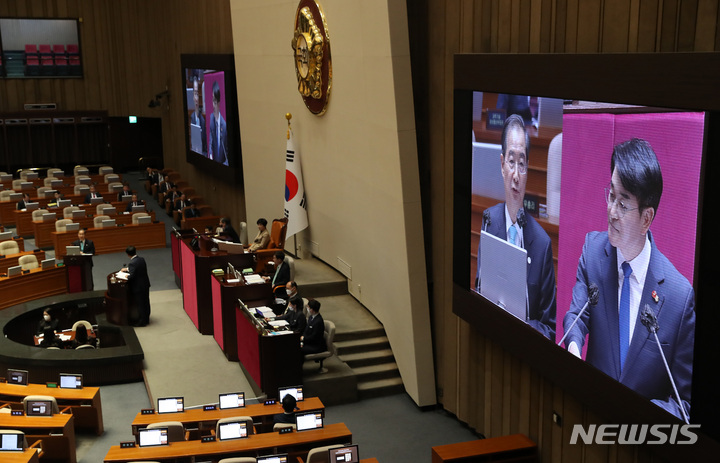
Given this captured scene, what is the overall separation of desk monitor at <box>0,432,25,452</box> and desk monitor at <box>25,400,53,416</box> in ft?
3.77

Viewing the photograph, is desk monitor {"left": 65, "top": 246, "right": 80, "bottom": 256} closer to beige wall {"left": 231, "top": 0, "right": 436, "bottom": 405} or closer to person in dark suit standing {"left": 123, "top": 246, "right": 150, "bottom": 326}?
person in dark suit standing {"left": 123, "top": 246, "right": 150, "bottom": 326}

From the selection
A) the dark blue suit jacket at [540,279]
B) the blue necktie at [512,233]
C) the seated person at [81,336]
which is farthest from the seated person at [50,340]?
the dark blue suit jacket at [540,279]

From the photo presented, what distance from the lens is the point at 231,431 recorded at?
7.85 m

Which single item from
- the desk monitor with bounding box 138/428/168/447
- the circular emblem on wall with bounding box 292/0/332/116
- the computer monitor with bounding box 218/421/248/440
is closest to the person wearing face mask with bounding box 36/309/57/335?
the desk monitor with bounding box 138/428/168/447

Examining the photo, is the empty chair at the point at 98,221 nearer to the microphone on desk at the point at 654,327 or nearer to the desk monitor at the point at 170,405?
the desk monitor at the point at 170,405

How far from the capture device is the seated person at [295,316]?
9.83 m

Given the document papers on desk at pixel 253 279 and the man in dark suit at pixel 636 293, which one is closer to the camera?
the man in dark suit at pixel 636 293

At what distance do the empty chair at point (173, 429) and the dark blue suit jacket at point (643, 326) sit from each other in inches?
151

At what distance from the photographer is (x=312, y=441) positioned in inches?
302

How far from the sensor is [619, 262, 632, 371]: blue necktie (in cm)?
580

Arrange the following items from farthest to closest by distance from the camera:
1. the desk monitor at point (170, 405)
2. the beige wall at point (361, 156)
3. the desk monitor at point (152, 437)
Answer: the beige wall at point (361, 156)
the desk monitor at point (170, 405)
the desk monitor at point (152, 437)

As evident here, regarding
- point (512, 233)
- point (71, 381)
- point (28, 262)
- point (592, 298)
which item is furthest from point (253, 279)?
point (592, 298)

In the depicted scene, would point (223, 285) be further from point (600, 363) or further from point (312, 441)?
point (600, 363)

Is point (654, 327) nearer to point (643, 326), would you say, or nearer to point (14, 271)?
point (643, 326)
